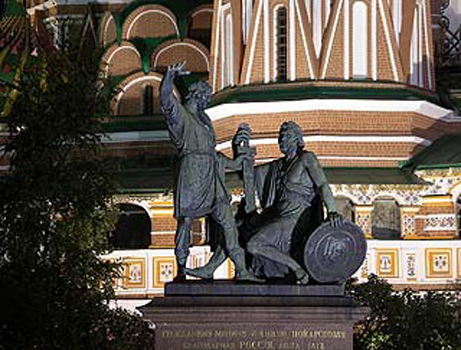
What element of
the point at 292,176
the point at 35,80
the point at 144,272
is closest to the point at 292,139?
the point at 292,176

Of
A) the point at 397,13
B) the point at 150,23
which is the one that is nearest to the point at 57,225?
the point at 397,13

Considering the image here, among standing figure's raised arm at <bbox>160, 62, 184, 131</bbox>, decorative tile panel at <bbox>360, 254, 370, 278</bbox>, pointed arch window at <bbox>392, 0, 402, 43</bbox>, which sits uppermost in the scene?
pointed arch window at <bbox>392, 0, 402, 43</bbox>

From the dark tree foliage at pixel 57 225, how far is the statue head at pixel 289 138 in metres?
7.00

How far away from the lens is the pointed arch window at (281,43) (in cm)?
3259

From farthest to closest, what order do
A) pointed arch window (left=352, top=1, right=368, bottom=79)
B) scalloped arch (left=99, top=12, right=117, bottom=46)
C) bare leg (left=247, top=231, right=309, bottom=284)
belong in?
scalloped arch (left=99, top=12, right=117, bottom=46)
pointed arch window (left=352, top=1, right=368, bottom=79)
bare leg (left=247, top=231, right=309, bottom=284)

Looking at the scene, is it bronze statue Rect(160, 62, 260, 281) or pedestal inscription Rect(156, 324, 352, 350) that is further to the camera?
bronze statue Rect(160, 62, 260, 281)

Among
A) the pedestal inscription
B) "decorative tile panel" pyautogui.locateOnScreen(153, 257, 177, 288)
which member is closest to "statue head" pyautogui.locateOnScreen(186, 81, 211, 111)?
the pedestal inscription

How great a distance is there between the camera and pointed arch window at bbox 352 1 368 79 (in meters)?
32.4

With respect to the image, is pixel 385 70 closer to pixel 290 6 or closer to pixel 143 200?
pixel 290 6

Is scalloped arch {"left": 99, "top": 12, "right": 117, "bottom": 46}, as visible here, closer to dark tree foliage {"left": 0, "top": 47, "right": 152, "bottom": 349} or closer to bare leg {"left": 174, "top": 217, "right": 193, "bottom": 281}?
dark tree foliage {"left": 0, "top": 47, "right": 152, "bottom": 349}

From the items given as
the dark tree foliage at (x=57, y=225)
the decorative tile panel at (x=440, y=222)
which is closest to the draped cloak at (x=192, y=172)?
the dark tree foliage at (x=57, y=225)

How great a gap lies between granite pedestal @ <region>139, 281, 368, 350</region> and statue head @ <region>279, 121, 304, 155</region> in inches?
83.0

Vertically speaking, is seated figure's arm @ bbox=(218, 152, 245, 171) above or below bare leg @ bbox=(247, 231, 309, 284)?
above

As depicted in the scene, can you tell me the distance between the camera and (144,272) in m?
33.4
